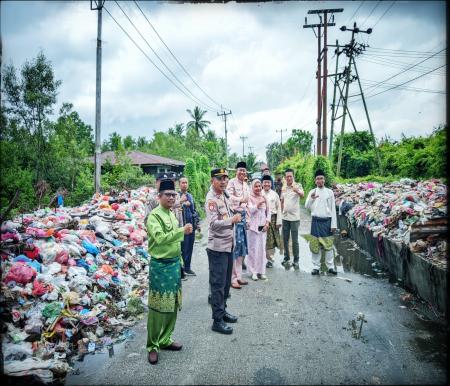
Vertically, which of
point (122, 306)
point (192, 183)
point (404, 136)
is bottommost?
point (122, 306)

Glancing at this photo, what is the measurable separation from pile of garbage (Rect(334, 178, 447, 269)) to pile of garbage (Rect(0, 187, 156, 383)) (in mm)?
3823

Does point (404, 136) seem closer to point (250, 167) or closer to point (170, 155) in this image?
point (250, 167)

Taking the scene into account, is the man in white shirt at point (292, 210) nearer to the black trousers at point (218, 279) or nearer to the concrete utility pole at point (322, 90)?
the black trousers at point (218, 279)

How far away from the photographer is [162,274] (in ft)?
10.6

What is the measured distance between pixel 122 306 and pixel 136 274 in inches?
62.6

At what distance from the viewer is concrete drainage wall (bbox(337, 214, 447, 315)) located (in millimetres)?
4098

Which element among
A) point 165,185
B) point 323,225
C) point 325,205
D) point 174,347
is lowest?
point 174,347

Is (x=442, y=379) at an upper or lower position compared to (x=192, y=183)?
lower

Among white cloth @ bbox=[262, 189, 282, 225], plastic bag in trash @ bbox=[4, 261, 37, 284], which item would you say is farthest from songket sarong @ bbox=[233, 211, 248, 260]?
plastic bag in trash @ bbox=[4, 261, 37, 284]

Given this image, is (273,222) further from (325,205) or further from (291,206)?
(325,205)

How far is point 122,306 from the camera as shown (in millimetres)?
4773

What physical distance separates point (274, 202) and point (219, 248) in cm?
295

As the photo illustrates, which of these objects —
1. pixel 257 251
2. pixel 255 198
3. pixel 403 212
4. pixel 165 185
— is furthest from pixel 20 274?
pixel 403 212

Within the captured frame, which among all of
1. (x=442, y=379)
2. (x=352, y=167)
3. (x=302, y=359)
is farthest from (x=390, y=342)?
(x=352, y=167)
